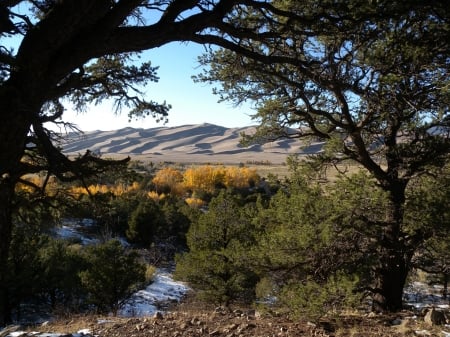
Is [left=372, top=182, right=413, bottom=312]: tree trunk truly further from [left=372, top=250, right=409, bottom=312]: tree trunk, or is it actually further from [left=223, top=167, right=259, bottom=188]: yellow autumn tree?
[left=223, top=167, right=259, bottom=188]: yellow autumn tree

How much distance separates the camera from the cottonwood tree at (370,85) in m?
5.05

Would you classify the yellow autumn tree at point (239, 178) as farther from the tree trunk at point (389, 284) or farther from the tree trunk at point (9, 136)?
the tree trunk at point (9, 136)

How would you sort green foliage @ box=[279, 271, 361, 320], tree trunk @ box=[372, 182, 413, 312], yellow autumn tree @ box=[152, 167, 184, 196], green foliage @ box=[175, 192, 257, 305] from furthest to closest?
1. yellow autumn tree @ box=[152, 167, 184, 196]
2. green foliage @ box=[175, 192, 257, 305]
3. tree trunk @ box=[372, 182, 413, 312]
4. green foliage @ box=[279, 271, 361, 320]

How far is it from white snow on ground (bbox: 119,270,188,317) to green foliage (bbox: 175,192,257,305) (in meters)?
3.43

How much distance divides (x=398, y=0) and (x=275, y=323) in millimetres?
5065

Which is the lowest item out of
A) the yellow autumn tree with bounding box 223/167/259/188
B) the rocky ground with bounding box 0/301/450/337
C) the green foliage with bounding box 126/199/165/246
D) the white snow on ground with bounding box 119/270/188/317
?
the white snow on ground with bounding box 119/270/188/317

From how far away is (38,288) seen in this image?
20328mm

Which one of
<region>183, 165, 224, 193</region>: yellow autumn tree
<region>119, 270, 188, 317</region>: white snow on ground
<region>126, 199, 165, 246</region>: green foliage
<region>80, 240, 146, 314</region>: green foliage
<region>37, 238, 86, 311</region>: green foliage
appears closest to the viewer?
<region>80, 240, 146, 314</region>: green foliage

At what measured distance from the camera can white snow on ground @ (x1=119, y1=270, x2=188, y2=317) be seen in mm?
21594

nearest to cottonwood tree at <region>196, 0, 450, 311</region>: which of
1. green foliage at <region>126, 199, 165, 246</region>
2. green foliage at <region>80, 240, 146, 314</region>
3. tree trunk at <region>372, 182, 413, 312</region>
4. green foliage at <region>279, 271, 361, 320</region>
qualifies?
tree trunk at <region>372, 182, 413, 312</region>

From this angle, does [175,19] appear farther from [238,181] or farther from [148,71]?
[238,181]

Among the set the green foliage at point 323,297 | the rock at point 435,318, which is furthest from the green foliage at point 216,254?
the rock at point 435,318

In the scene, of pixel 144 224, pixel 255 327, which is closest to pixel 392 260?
pixel 255 327

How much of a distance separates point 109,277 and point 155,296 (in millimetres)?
6663
